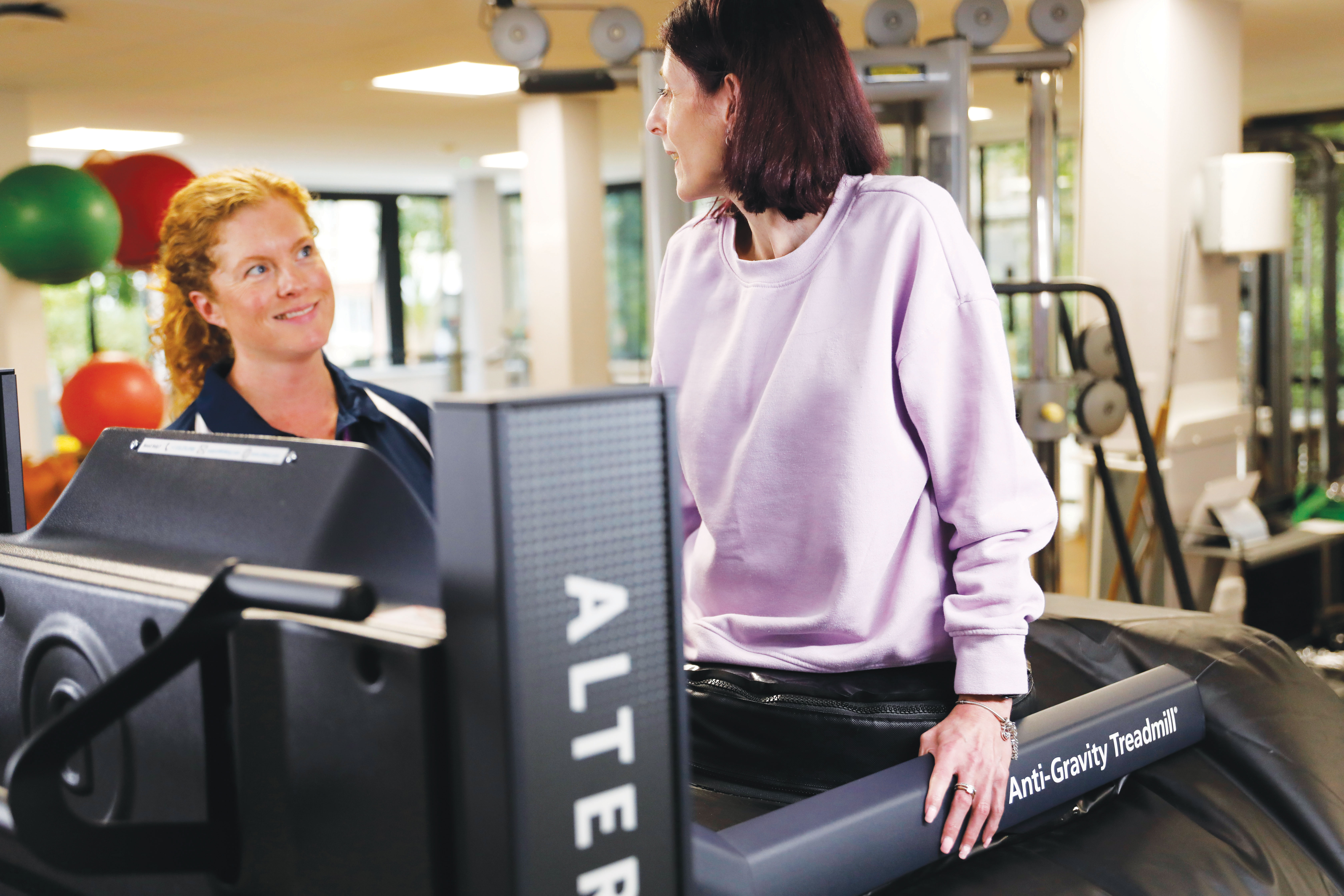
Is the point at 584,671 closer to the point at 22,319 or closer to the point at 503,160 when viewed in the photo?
the point at 22,319

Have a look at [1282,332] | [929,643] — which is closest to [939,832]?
[929,643]

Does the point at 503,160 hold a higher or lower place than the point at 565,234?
higher

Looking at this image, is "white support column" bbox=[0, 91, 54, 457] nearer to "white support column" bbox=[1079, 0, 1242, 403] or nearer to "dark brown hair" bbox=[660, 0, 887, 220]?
"white support column" bbox=[1079, 0, 1242, 403]

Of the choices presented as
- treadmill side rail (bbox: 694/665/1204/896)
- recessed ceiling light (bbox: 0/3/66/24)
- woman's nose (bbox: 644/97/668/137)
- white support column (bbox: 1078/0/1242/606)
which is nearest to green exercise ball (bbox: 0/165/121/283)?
recessed ceiling light (bbox: 0/3/66/24)

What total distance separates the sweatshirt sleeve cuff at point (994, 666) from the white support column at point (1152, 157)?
13.0 ft

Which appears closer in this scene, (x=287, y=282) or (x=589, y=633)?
(x=589, y=633)

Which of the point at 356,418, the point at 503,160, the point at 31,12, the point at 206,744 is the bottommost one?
the point at 206,744

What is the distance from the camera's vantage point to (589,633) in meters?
0.55

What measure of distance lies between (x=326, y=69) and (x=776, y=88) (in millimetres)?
5931

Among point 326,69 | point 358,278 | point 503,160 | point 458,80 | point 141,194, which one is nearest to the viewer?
Result: point 141,194

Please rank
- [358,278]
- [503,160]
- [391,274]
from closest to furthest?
[503,160]
[358,278]
[391,274]

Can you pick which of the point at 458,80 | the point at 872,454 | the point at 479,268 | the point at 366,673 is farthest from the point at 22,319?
the point at 366,673

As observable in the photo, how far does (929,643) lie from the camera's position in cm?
117

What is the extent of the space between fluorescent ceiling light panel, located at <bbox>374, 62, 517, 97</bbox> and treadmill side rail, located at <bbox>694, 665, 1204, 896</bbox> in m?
5.75
